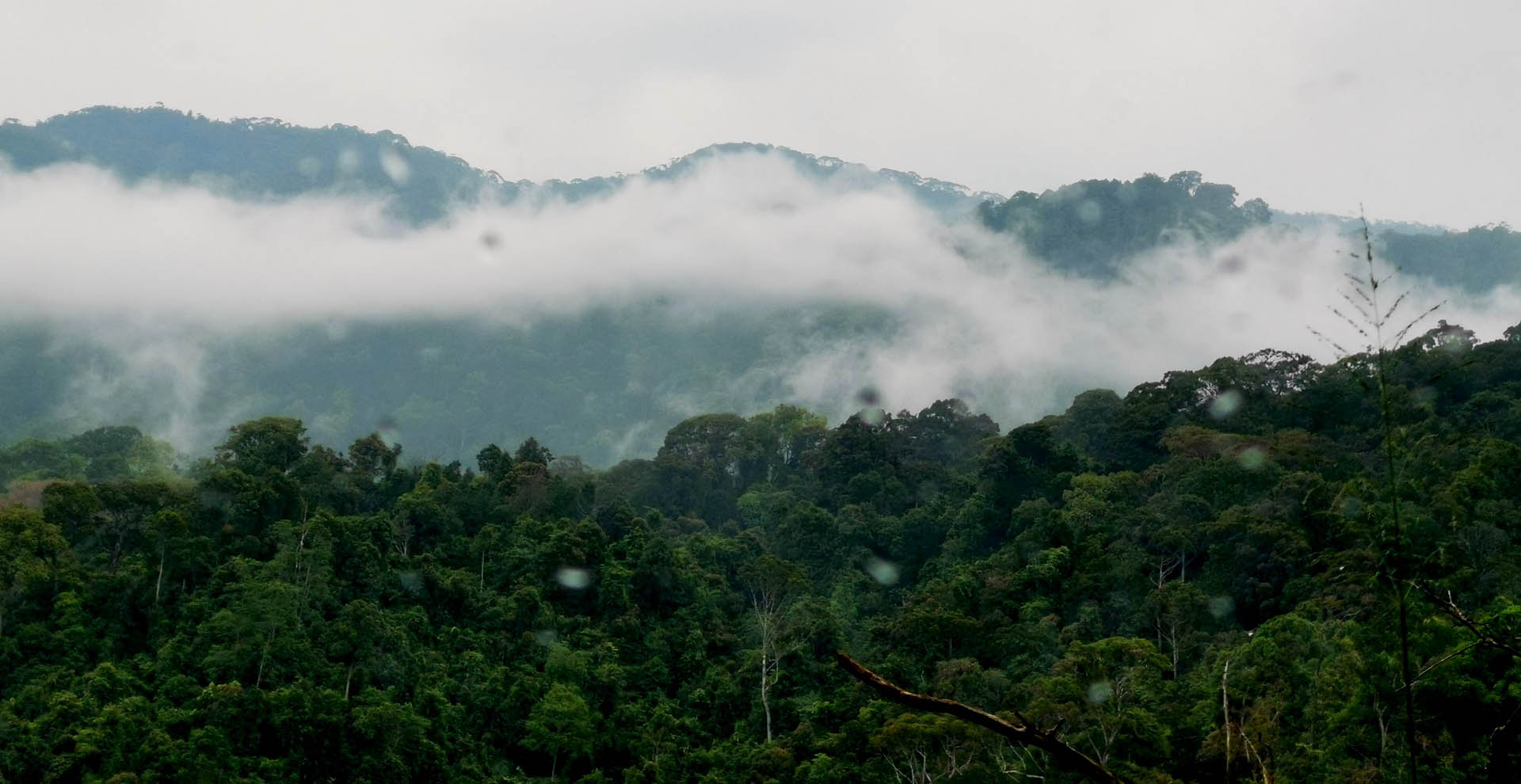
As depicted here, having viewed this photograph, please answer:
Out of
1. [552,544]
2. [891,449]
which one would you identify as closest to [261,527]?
[552,544]

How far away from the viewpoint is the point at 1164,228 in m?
85.6

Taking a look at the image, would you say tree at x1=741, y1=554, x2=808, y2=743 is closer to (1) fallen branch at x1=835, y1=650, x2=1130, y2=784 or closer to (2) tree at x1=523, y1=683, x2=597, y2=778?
(2) tree at x1=523, y1=683, x2=597, y2=778

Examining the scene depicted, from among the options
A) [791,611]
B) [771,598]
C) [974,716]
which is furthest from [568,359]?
[974,716]

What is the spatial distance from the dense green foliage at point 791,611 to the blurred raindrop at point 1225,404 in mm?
82

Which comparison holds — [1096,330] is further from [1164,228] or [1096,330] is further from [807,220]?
[807,220]

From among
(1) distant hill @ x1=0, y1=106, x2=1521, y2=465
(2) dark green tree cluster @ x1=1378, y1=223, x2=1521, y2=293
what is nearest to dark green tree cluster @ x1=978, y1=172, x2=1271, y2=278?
(1) distant hill @ x1=0, y1=106, x2=1521, y2=465

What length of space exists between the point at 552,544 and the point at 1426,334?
2637 cm

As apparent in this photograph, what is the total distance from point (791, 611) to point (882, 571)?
7823 mm

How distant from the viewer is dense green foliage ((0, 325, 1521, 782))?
20.9 m

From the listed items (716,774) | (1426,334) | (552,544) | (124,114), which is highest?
(124,114)

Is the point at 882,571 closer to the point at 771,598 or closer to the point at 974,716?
the point at 771,598

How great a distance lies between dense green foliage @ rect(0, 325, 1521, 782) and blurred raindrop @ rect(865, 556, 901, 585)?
0.55 feet

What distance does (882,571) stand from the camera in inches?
1556

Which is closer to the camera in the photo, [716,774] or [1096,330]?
[716,774]
